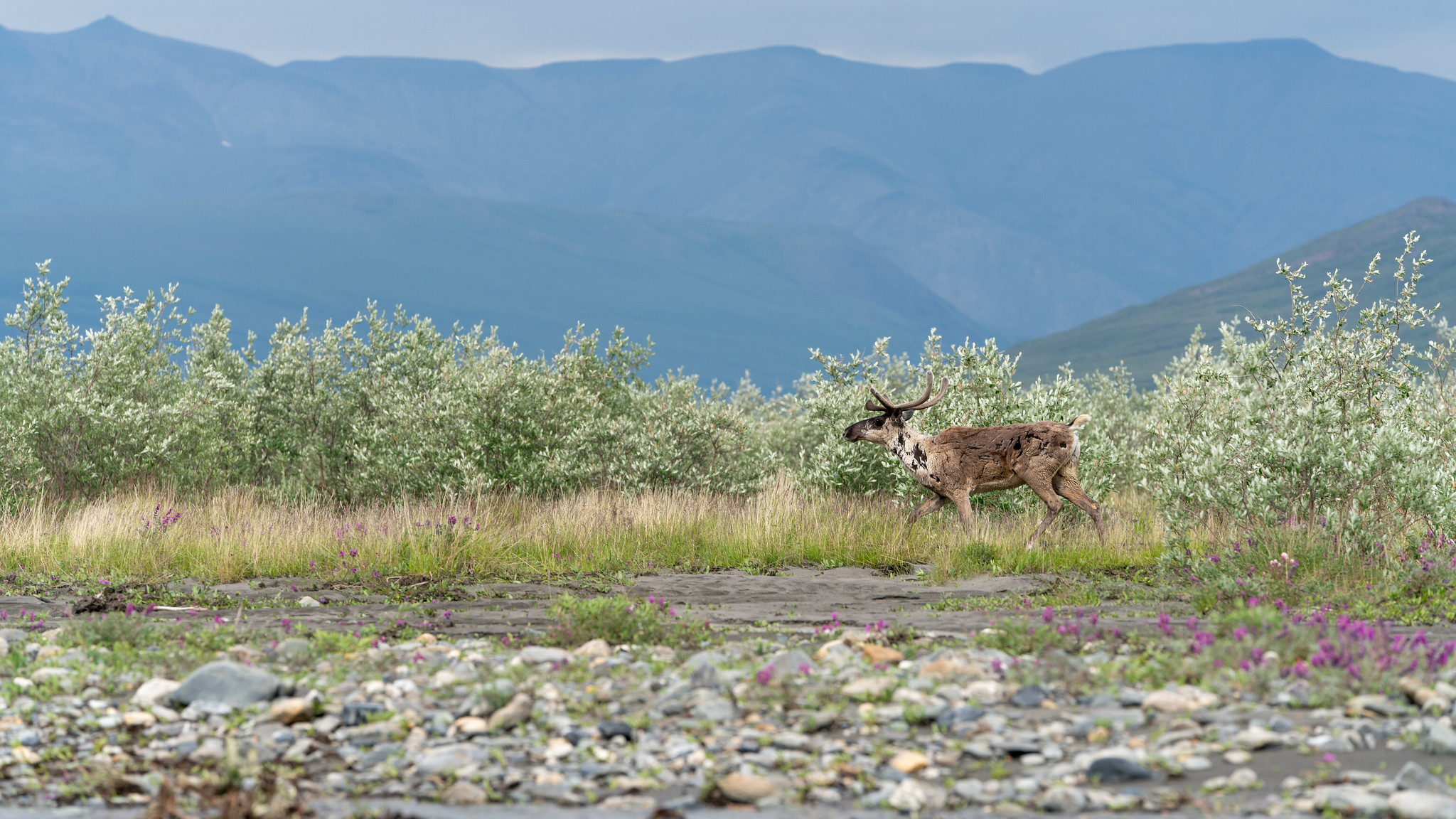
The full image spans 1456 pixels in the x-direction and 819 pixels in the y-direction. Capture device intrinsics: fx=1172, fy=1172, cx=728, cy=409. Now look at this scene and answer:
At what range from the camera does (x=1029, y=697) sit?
6594 millimetres

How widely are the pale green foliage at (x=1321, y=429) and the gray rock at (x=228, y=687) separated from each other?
939 cm

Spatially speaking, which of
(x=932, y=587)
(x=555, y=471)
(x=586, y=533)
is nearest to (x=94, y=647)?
(x=586, y=533)

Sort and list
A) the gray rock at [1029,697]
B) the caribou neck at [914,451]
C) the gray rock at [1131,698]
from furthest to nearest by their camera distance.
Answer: the caribou neck at [914,451] < the gray rock at [1029,697] < the gray rock at [1131,698]

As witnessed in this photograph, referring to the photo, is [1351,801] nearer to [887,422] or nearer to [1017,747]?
[1017,747]

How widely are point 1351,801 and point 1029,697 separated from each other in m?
1.85

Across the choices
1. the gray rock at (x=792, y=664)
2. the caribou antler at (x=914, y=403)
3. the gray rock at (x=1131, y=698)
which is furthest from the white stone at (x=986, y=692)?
the caribou antler at (x=914, y=403)

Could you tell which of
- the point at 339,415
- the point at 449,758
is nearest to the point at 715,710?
the point at 449,758

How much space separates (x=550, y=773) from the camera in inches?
231

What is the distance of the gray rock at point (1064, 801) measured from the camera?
5238 millimetres

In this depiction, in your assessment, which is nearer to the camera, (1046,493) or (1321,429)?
(1321,429)

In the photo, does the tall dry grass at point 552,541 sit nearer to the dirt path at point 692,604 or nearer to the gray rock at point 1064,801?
the dirt path at point 692,604

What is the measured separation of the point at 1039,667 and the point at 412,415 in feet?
45.6

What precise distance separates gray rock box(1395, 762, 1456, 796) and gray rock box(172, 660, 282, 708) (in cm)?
604

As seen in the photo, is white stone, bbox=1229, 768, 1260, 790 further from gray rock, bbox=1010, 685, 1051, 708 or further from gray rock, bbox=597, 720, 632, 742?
gray rock, bbox=597, 720, 632, 742
